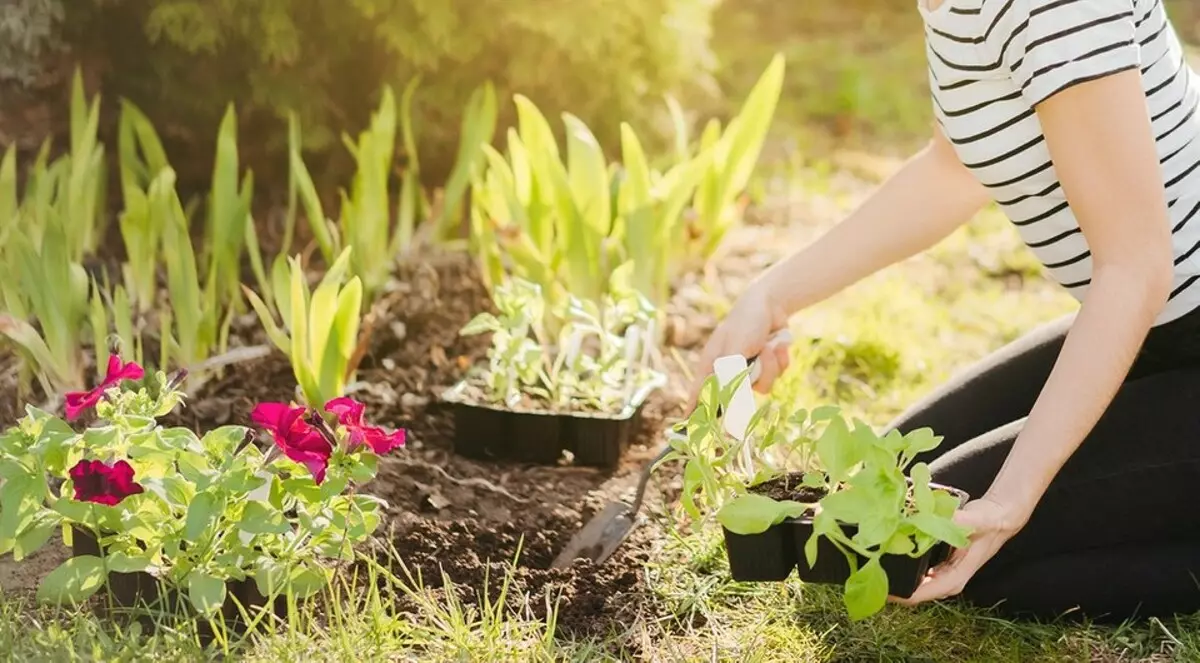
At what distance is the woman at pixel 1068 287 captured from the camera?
1643 millimetres

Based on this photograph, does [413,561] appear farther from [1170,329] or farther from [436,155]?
[436,155]

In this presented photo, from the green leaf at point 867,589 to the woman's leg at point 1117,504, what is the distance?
43cm

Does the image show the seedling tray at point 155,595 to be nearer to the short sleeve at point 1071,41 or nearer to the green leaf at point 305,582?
the green leaf at point 305,582

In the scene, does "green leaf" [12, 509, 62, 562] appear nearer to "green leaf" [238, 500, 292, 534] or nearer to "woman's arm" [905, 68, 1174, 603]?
"green leaf" [238, 500, 292, 534]

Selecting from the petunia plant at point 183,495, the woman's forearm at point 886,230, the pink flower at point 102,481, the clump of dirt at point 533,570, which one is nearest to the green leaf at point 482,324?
the clump of dirt at point 533,570

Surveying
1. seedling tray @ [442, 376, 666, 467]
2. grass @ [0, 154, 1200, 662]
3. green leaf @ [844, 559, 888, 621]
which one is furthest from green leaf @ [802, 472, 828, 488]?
seedling tray @ [442, 376, 666, 467]

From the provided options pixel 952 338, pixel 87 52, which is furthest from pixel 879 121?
pixel 87 52

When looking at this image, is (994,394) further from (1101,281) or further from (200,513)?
(200,513)

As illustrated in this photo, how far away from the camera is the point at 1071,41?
1.63 meters

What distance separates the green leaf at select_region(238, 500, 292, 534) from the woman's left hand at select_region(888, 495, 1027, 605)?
2.50 ft

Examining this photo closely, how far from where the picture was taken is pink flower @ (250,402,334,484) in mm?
1729

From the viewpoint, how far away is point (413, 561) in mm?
2066

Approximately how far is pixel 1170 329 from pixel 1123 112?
0.47 metres

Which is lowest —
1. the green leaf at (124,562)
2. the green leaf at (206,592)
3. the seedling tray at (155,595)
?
the seedling tray at (155,595)
